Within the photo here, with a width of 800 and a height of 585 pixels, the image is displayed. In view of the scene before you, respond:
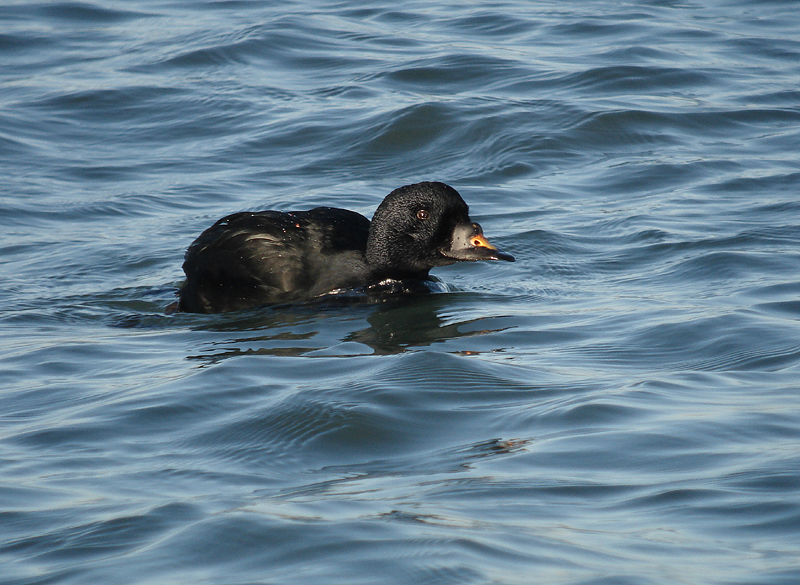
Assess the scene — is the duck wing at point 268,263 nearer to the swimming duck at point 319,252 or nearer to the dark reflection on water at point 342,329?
the swimming duck at point 319,252

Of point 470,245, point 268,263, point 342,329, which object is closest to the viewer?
point 342,329

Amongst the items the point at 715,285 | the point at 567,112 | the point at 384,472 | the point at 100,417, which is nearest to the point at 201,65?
the point at 567,112

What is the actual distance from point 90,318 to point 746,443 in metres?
4.59

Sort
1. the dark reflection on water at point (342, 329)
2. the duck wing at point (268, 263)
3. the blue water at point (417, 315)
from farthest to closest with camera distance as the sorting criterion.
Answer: the duck wing at point (268, 263) → the dark reflection on water at point (342, 329) → the blue water at point (417, 315)

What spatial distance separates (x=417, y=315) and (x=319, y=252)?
2.53 feet

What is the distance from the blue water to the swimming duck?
0.58 feet

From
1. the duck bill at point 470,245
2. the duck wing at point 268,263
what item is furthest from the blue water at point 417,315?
the duck bill at point 470,245

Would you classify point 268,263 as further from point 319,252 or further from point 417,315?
point 417,315

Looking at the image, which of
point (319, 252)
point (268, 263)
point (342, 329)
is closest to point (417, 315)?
point (342, 329)

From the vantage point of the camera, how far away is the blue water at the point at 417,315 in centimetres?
358

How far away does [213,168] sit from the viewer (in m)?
11.0

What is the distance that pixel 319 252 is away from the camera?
24.0ft

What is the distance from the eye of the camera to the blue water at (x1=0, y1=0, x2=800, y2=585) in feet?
11.7

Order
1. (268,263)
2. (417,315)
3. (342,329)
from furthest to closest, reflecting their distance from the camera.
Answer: (268,263) < (417,315) < (342,329)
